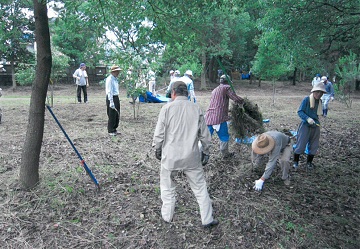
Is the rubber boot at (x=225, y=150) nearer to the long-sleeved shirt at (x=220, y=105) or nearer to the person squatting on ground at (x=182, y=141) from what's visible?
the long-sleeved shirt at (x=220, y=105)

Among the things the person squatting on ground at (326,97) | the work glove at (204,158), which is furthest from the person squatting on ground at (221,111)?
the person squatting on ground at (326,97)

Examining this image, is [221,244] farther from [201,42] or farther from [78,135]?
[78,135]

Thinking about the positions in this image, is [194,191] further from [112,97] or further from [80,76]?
[80,76]

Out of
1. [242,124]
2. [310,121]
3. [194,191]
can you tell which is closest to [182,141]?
[194,191]

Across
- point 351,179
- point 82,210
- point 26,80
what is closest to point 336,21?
point 351,179

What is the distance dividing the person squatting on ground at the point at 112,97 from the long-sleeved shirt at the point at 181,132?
4150 millimetres

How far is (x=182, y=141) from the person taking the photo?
367cm

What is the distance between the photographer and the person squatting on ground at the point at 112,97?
7.56 metres

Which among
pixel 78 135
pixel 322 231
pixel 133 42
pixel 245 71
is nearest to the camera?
pixel 322 231

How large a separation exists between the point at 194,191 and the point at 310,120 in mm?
2992

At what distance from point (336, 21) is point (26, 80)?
1053 cm

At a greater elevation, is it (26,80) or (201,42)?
(201,42)

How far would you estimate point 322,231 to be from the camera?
407 centimetres

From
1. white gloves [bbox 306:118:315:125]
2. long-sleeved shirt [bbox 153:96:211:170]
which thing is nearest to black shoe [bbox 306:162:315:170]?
white gloves [bbox 306:118:315:125]
